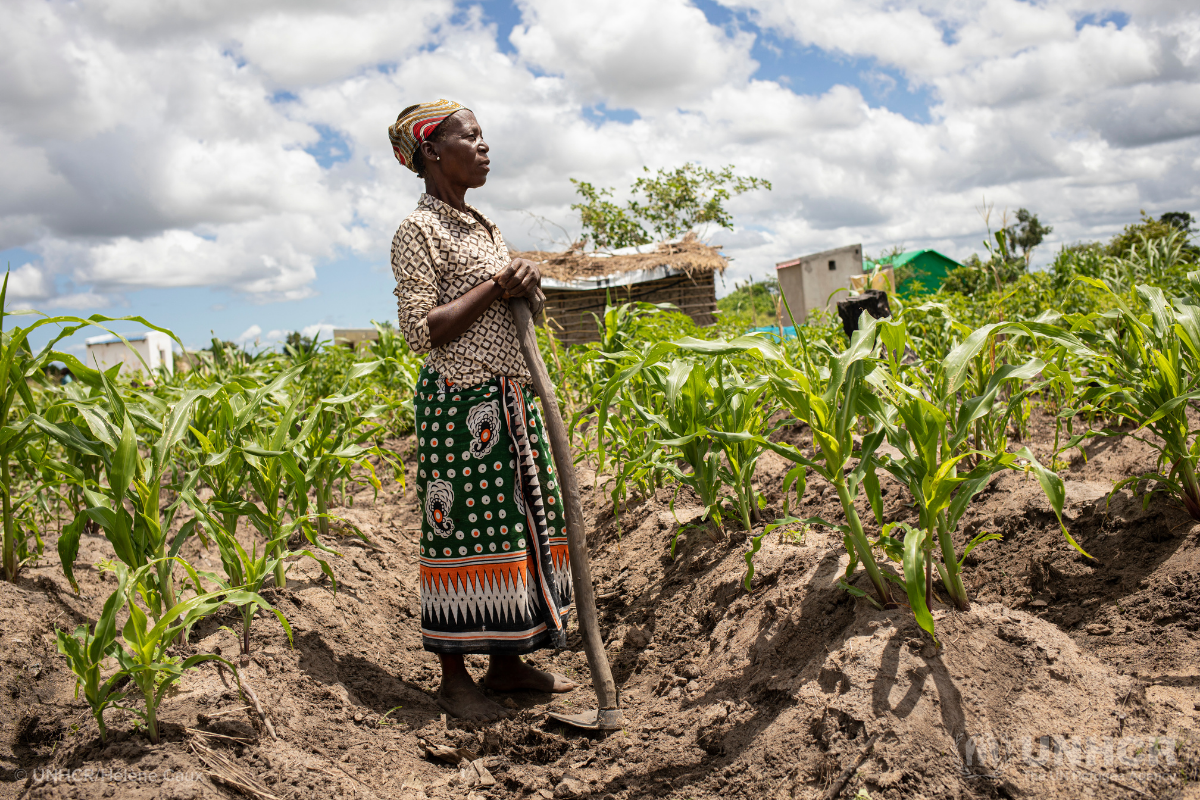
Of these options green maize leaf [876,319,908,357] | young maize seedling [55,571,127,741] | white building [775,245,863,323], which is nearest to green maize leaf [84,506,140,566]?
young maize seedling [55,571,127,741]

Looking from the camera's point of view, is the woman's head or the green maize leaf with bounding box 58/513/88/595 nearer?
the green maize leaf with bounding box 58/513/88/595

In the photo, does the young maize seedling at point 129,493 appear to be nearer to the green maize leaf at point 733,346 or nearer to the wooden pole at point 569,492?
the wooden pole at point 569,492

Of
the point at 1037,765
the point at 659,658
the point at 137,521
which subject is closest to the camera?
the point at 1037,765

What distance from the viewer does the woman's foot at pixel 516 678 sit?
2199 millimetres

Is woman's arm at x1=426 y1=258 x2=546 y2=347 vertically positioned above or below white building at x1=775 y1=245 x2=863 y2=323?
below

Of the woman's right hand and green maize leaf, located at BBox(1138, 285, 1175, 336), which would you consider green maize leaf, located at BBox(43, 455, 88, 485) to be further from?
green maize leaf, located at BBox(1138, 285, 1175, 336)

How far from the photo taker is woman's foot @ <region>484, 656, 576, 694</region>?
7.22 ft

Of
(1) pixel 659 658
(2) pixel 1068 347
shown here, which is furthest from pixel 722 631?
(2) pixel 1068 347

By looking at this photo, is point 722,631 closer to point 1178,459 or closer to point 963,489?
point 963,489

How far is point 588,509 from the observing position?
3576 millimetres

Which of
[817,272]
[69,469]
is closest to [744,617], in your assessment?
[69,469]

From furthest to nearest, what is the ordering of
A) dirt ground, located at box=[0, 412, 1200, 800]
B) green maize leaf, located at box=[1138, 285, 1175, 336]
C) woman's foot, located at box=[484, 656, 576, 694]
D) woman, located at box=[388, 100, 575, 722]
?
1. woman's foot, located at box=[484, 656, 576, 694]
2. woman, located at box=[388, 100, 575, 722]
3. green maize leaf, located at box=[1138, 285, 1175, 336]
4. dirt ground, located at box=[0, 412, 1200, 800]

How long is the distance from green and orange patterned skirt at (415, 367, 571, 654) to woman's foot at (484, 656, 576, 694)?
11 centimetres

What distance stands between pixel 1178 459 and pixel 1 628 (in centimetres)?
334
